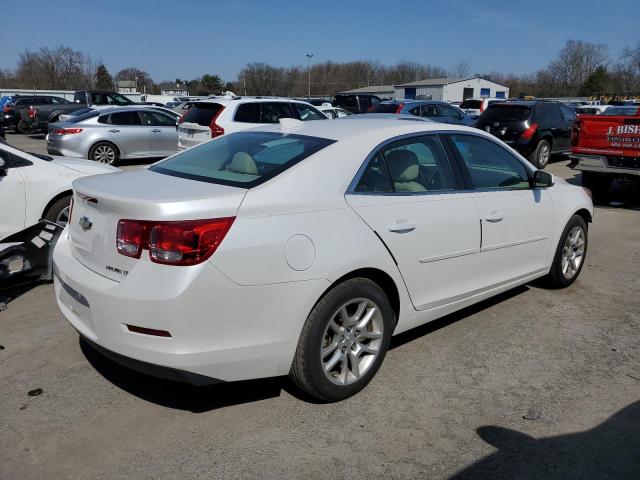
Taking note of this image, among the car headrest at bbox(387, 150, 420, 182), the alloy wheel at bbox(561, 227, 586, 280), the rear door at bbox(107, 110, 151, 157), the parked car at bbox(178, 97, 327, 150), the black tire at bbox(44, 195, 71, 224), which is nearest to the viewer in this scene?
the car headrest at bbox(387, 150, 420, 182)

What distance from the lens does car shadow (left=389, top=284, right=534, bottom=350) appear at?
420cm

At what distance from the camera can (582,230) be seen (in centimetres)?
532

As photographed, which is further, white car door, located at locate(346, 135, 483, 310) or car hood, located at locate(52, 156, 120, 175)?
car hood, located at locate(52, 156, 120, 175)

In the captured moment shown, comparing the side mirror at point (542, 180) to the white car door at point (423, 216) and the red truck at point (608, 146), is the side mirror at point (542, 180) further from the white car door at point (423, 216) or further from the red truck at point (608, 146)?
the red truck at point (608, 146)

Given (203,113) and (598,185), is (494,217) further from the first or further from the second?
(203,113)

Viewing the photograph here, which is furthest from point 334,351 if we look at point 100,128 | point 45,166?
point 100,128

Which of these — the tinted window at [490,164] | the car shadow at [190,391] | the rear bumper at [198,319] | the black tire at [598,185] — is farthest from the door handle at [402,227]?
the black tire at [598,185]

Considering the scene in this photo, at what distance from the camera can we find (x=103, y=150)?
13.6 meters

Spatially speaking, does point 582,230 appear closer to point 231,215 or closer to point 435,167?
point 435,167

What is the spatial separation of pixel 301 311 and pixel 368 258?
1.76 feet

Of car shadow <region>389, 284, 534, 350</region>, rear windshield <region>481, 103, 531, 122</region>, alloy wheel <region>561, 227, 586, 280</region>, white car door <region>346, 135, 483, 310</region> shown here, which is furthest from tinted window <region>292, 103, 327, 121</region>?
white car door <region>346, 135, 483, 310</region>

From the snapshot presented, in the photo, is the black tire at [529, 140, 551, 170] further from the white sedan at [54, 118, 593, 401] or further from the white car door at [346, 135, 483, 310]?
the white car door at [346, 135, 483, 310]

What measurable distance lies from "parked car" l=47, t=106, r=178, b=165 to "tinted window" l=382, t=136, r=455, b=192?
37.6 ft

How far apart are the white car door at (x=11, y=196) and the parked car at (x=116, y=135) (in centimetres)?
800
